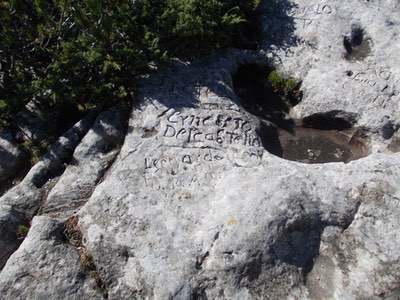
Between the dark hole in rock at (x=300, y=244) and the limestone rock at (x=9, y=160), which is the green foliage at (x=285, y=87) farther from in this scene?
the limestone rock at (x=9, y=160)

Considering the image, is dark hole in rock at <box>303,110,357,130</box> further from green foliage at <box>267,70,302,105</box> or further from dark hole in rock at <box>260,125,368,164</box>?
green foliage at <box>267,70,302,105</box>

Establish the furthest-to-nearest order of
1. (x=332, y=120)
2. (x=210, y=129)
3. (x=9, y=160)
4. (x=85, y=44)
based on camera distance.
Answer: (x=332, y=120), (x=9, y=160), (x=85, y=44), (x=210, y=129)

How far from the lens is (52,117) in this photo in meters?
9.66

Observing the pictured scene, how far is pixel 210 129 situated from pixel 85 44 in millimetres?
3253

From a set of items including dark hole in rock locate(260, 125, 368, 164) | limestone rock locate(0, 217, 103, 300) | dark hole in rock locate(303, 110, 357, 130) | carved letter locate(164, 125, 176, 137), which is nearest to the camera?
limestone rock locate(0, 217, 103, 300)

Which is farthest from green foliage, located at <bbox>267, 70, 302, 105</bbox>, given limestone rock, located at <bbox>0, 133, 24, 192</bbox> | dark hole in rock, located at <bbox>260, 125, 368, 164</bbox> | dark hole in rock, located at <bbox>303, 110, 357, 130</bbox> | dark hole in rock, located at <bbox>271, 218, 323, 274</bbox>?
limestone rock, located at <bbox>0, 133, 24, 192</bbox>

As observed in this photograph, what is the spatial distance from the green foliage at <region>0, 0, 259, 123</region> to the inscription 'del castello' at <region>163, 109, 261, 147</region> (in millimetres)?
1374

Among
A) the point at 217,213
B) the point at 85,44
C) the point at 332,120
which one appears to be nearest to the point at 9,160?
the point at 85,44

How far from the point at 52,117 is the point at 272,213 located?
5.53 meters

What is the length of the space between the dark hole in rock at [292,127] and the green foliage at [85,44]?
1951 millimetres

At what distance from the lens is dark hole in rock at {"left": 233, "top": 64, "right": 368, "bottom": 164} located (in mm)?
A: 9523

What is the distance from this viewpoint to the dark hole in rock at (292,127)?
31.2 feet

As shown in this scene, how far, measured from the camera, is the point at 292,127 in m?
10.3

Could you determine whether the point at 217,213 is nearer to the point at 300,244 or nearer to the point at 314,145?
the point at 300,244
